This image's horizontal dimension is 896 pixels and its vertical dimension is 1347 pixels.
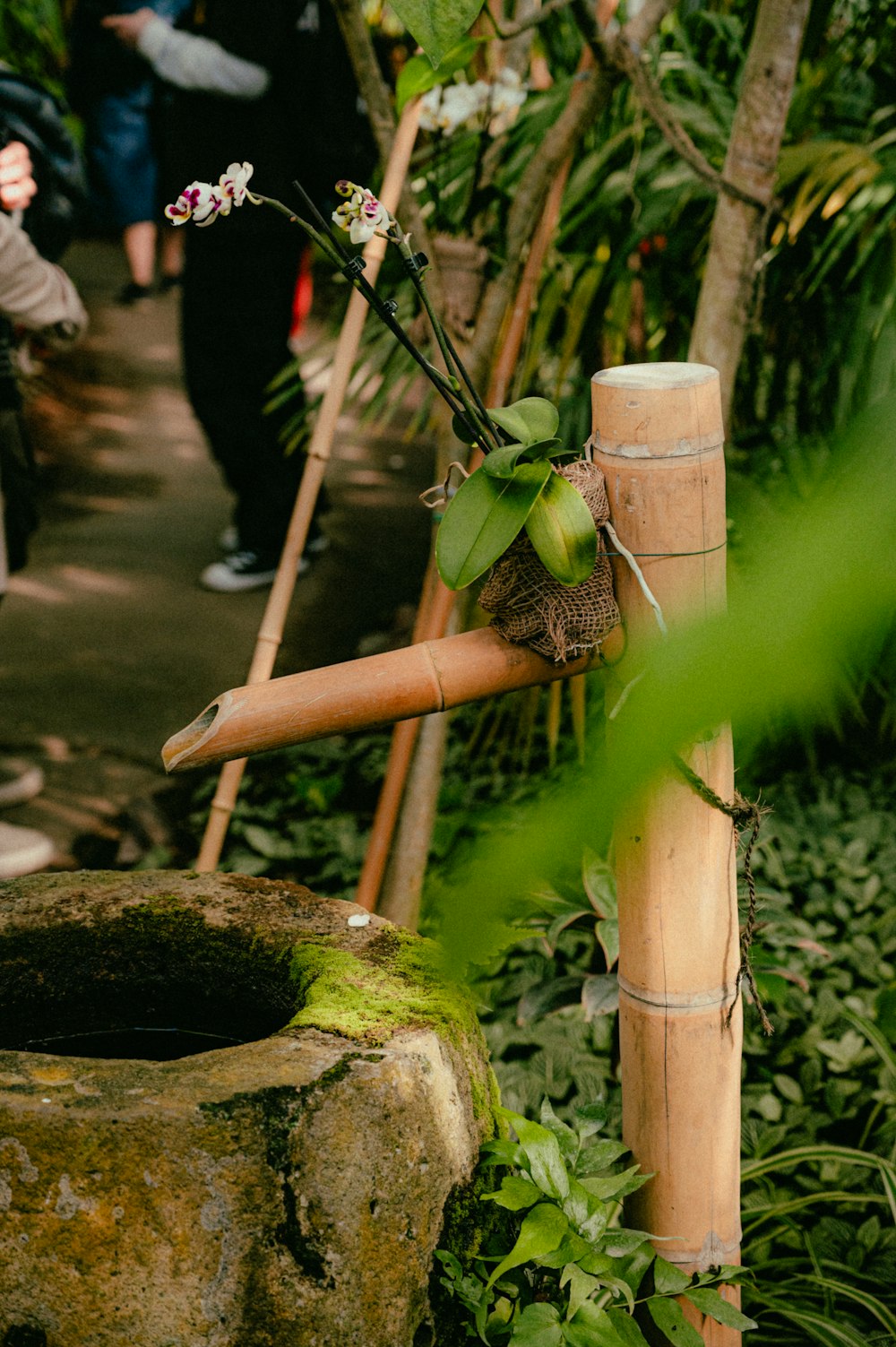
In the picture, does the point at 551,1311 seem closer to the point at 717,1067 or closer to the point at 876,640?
the point at 717,1067

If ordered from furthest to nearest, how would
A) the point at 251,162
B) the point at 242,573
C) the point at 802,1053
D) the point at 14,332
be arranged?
the point at 242,573 → the point at 251,162 → the point at 14,332 → the point at 802,1053

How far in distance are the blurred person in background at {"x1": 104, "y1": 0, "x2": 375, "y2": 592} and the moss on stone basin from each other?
2240mm

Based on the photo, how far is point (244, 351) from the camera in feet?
11.1

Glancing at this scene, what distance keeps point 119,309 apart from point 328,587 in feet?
10.5

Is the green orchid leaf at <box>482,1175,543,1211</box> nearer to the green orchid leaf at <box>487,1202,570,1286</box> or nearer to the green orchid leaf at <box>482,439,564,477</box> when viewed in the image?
the green orchid leaf at <box>487,1202,570,1286</box>

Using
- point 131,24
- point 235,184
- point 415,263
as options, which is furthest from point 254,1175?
point 131,24

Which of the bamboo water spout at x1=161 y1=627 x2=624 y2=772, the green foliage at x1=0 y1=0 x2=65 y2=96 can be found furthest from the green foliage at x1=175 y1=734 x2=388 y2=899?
the green foliage at x1=0 y1=0 x2=65 y2=96

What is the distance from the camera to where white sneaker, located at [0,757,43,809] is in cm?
287

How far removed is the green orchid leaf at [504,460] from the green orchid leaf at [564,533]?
0.03 metres

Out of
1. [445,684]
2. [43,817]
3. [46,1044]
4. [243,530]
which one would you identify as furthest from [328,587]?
[445,684]

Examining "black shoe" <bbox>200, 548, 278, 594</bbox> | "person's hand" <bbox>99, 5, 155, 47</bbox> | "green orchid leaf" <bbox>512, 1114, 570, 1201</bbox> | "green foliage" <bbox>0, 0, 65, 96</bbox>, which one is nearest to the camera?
"green orchid leaf" <bbox>512, 1114, 570, 1201</bbox>

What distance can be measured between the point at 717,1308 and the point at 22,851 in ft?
5.97

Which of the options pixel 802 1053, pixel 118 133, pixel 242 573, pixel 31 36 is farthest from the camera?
pixel 31 36

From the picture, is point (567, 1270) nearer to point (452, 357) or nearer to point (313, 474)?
point (452, 357)
